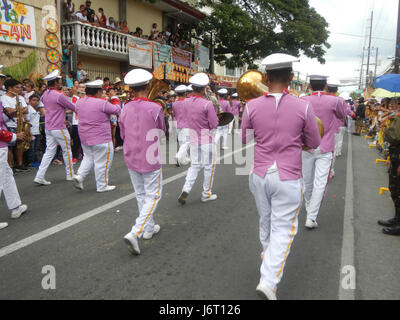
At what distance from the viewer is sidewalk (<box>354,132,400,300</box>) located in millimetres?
3041

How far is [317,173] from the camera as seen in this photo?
15.0 ft

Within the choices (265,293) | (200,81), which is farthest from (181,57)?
(265,293)

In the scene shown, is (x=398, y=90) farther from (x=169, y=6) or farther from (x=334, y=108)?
(x=169, y=6)

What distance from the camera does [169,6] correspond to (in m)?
19.5

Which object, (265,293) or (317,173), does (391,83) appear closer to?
(317,173)

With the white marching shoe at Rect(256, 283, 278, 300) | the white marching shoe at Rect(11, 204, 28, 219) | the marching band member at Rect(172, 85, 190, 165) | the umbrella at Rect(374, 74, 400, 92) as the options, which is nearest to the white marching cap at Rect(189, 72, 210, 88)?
the marching band member at Rect(172, 85, 190, 165)

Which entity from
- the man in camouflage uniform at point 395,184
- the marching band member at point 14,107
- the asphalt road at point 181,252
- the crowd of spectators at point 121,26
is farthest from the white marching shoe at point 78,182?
the crowd of spectators at point 121,26

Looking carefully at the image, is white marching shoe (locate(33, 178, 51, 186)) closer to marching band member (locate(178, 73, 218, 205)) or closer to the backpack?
marching band member (locate(178, 73, 218, 205))

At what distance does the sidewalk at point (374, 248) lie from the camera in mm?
3041

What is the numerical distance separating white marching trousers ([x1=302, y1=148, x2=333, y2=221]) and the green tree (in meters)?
16.5

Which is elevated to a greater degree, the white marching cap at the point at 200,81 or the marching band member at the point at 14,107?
the white marching cap at the point at 200,81

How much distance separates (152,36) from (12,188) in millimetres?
14946

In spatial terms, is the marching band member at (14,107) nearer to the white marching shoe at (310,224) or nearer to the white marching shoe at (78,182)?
the white marching shoe at (78,182)
